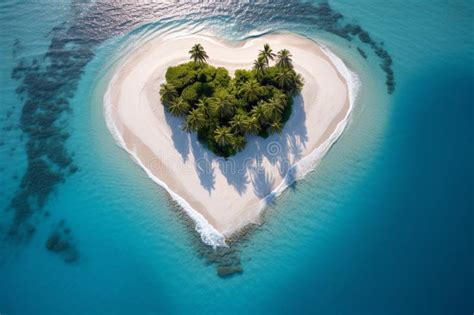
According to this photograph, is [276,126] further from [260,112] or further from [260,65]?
[260,65]

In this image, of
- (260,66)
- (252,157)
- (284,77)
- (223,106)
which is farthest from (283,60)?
(252,157)

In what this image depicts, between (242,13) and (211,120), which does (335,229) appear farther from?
(242,13)

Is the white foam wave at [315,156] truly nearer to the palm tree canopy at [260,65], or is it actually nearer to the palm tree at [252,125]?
the palm tree at [252,125]

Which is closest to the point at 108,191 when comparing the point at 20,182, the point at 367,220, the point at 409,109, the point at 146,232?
the point at 146,232

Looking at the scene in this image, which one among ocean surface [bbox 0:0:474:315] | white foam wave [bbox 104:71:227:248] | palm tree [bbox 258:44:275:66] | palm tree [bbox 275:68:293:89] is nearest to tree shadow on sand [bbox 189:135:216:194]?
white foam wave [bbox 104:71:227:248]

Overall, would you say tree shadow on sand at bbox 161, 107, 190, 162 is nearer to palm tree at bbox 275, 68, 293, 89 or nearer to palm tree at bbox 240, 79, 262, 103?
palm tree at bbox 240, 79, 262, 103

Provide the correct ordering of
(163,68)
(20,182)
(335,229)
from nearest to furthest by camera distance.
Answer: (335,229) < (20,182) < (163,68)

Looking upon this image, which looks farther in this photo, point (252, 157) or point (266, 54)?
point (266, 54)

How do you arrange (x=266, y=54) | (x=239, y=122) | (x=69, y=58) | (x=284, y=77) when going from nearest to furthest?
(x=239, y=122), (x=284, y=77), (x=266, y=54), (x=69, y=58)
